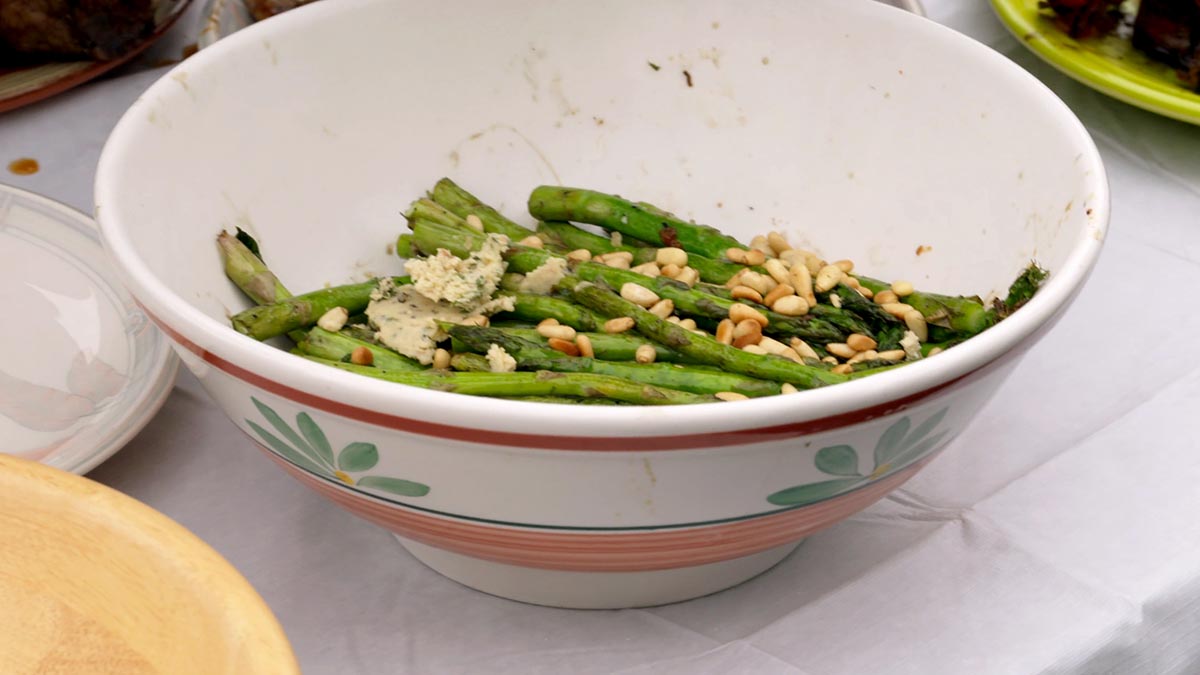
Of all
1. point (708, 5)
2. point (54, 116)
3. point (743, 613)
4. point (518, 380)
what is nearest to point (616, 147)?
point (708, 5)

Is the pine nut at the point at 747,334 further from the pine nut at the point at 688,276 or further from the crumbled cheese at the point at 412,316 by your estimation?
the crumbled cheese at the point at 412,316

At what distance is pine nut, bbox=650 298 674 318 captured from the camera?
1236 millimetres

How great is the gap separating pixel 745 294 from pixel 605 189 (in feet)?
1.17

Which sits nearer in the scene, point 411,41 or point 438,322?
point 438,322

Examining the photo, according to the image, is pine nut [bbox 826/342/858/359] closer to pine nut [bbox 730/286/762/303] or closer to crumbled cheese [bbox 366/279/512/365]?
pine nut [bbox 730/286/762/303]

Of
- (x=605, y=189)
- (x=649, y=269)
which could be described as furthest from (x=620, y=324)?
(x=605, y=189)

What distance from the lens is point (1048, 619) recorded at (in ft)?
3.36

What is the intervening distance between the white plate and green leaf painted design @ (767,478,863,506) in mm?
687

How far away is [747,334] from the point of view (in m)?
1.19

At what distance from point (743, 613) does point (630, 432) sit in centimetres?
39

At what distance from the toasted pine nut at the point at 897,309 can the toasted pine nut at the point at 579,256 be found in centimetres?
37

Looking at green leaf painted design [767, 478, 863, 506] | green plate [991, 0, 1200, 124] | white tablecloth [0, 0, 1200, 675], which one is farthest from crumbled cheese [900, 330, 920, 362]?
green plate [991, 0, 1200, 124]

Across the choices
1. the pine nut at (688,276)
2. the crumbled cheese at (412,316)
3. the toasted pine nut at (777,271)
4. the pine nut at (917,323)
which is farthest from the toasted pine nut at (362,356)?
the pine nut at (917,323)

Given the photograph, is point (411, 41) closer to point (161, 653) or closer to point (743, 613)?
point (743, 613)
